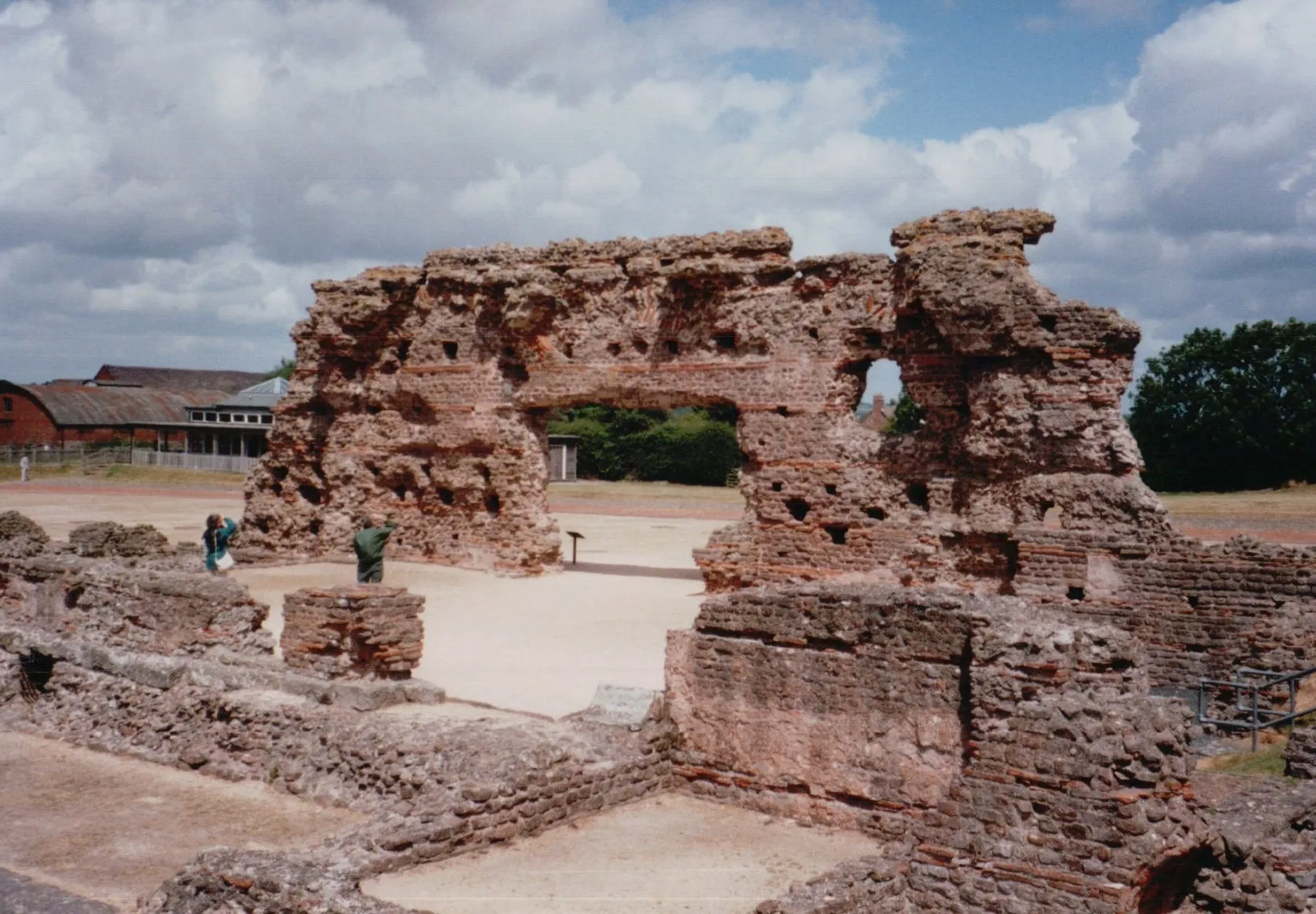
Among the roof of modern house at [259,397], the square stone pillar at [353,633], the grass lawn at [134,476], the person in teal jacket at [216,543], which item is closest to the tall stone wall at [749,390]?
the person in teal jacket at [216,543]

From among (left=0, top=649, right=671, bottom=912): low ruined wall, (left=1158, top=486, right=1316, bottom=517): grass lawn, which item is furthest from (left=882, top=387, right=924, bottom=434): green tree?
(left=0, top=649, right=671, bottom=912): low ruined wall

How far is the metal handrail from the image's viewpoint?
991 centimetres

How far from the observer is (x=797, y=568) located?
1741 cm

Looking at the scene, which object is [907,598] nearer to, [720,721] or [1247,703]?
[720,721]

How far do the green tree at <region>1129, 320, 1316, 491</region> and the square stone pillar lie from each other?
31914 mm

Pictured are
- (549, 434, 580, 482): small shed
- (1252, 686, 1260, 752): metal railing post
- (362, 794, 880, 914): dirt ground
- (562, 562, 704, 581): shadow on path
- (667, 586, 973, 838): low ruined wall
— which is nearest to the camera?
(362, 794, 880, 914): dirt ground

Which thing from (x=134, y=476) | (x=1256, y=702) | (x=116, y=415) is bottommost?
(x=1256, y=702)

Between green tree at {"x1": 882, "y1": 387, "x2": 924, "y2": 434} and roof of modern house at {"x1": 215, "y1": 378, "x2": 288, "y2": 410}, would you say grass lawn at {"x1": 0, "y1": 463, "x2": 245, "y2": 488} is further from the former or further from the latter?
green tree at {"x1": 882, "y1": 387, "x2": 924, "y2": 434}

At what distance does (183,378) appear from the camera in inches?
3580

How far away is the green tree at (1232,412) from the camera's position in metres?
35.9

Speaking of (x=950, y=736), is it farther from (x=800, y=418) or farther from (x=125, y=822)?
(x=800, y=418)

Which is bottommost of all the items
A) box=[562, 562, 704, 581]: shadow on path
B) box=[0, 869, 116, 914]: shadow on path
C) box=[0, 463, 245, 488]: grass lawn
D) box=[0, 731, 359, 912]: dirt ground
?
box=[0, 869, 116, 914]: shadow on path

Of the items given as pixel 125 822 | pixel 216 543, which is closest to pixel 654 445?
pixel 216 543

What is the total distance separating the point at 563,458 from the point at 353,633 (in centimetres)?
3359
